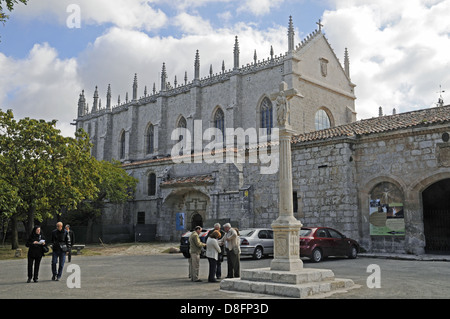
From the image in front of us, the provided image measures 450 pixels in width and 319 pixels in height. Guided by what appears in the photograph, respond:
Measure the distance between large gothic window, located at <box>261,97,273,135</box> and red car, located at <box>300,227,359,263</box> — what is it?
20214 millimetres

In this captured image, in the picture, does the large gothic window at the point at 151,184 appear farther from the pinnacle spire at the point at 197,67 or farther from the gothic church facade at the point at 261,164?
the pinnacle spire at the point at 197,67

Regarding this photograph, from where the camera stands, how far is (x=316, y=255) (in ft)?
51.7

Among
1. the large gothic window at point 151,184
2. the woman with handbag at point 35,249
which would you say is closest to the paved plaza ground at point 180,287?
the woman with handbag at point 35,249

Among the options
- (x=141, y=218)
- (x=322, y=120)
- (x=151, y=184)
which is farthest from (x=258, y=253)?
(x=322, y=120)

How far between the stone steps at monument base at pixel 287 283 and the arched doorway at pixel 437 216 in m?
11.5

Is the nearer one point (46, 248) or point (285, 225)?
point (285, 225)

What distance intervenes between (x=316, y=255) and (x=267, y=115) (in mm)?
22425

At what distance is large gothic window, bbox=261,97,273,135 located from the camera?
120 ft

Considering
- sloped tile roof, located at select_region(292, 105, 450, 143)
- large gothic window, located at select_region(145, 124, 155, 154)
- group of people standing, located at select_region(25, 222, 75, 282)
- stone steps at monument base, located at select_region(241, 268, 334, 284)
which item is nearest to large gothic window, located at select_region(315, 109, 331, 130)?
sloped tile roof, located at select_region(292, 105, 450, 143)

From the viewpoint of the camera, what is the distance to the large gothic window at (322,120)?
122 feet

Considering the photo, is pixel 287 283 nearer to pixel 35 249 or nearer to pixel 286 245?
pixel 286 245

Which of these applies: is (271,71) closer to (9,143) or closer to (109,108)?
(9,143)

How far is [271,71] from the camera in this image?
3638 centimetres

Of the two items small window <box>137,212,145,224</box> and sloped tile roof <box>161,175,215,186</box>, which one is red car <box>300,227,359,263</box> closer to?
sloped tile roof <box>161,175,215,186</box>
